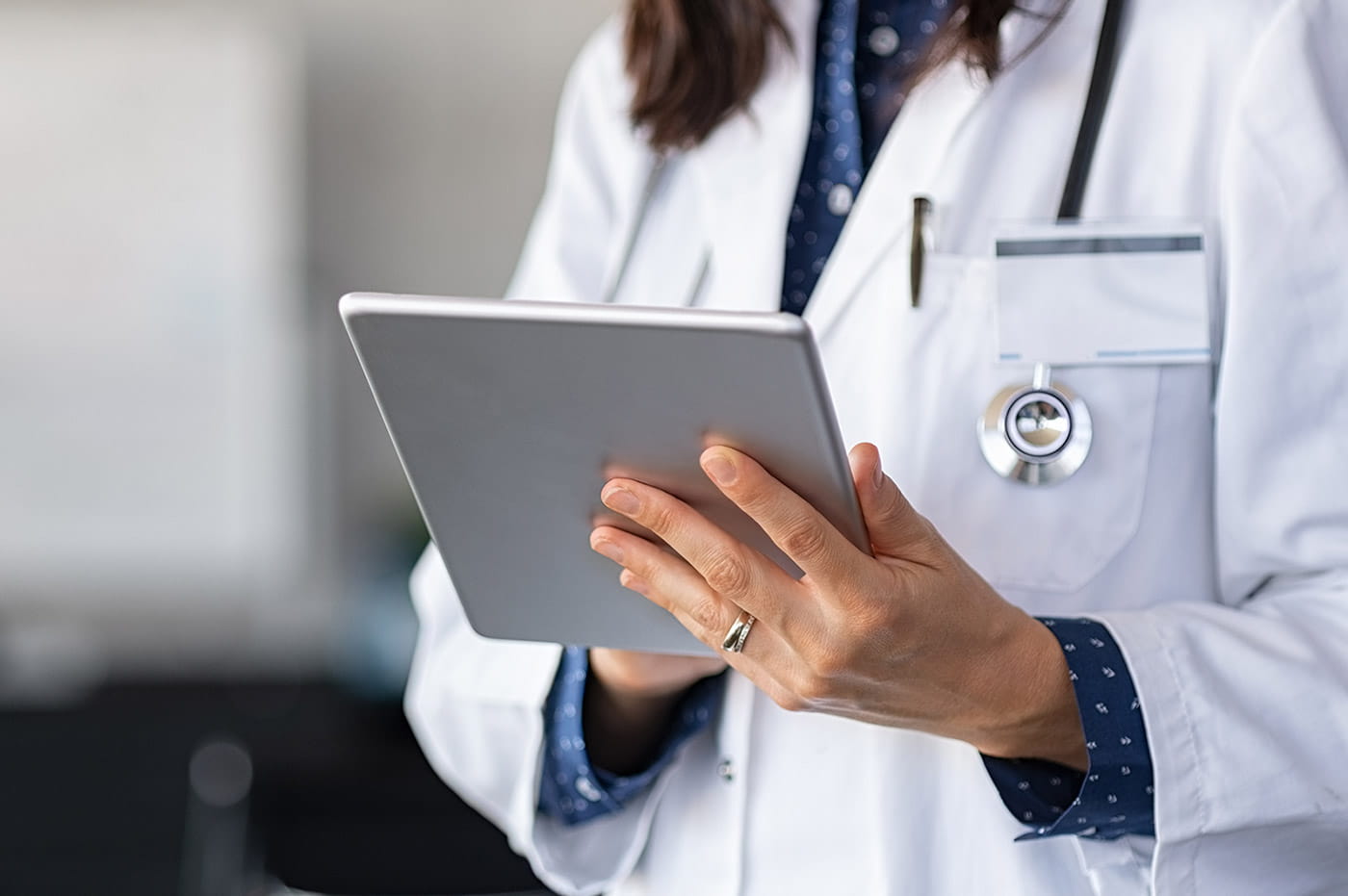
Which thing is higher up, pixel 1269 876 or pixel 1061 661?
pixel 1061 661

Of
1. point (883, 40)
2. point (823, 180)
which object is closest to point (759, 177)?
point (823, 180)

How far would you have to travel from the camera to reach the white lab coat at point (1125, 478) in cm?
83

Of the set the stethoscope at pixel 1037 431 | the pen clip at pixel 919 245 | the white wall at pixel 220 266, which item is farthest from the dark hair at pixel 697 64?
the white wall at pixel 220 266

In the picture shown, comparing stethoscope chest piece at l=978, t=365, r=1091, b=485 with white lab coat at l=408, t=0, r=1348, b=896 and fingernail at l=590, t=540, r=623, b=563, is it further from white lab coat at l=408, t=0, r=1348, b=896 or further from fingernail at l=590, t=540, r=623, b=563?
fingernail at l=590, t=540, r=623, b=563

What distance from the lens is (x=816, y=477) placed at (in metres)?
0.70

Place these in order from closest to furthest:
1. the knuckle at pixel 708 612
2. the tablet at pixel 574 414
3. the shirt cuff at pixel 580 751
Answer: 1. the tablet at pixel 574 414
2. the knuckle at pixel 708 612
3. the shirt cuff at pixel 580 751

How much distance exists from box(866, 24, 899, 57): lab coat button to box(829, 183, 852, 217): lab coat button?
12 cm

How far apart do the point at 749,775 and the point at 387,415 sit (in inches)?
15.1

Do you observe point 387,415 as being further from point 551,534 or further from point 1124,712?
point 1124,712

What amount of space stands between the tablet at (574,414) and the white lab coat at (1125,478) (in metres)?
0.19

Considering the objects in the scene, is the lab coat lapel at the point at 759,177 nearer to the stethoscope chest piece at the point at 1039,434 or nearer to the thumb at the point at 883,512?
the stethoscope chest piece at the point at 1039,434

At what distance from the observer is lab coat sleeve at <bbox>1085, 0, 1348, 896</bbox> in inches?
32.4

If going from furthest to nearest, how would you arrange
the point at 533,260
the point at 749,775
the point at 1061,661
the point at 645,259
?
the point at 533,260, the point at 645,259, the point at 749,775, the point at 1061,661

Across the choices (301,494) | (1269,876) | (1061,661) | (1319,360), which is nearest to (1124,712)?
(1061,661)
